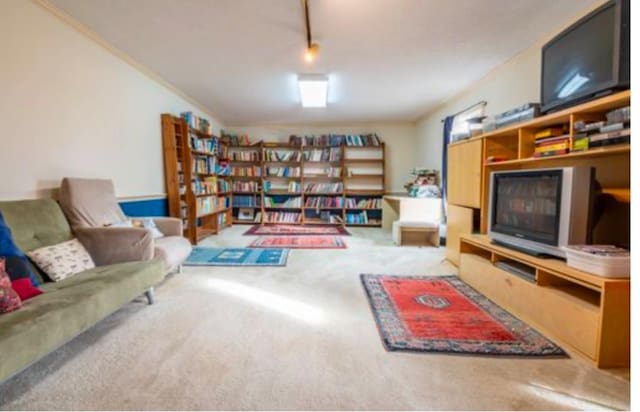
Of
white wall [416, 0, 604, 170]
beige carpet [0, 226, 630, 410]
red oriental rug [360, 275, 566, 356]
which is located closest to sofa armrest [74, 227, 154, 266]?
beige carpet [0, 226, 630, 410]

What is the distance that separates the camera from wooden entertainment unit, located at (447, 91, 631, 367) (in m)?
1.40

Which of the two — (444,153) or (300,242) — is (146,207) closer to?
(300,242)

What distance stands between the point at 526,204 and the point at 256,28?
2566 millimetres

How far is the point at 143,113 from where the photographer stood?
10.8 ft

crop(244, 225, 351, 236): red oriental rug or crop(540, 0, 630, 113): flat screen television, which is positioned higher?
crop(540, 0, 630, 113): flat screen television

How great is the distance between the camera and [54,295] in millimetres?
1474

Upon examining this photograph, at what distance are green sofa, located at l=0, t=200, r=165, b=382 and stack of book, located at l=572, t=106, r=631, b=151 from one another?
2939 millimetres

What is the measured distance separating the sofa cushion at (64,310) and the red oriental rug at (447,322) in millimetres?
1598

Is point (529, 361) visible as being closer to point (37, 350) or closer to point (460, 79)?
point (37, 350)

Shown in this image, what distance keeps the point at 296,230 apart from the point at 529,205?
380cm

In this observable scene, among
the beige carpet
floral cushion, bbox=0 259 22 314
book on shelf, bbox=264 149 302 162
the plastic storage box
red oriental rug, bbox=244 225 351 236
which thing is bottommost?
the beige carpet

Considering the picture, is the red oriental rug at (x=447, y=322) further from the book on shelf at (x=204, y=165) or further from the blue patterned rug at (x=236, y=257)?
the book on shelf at (x=204, y=165)

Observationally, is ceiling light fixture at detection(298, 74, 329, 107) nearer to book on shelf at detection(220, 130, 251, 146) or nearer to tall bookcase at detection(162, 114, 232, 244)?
tall bookcase at detection(162, 114, 232, 244)

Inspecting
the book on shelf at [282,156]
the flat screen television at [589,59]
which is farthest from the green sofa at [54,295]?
the book on shelf at [282,156]
